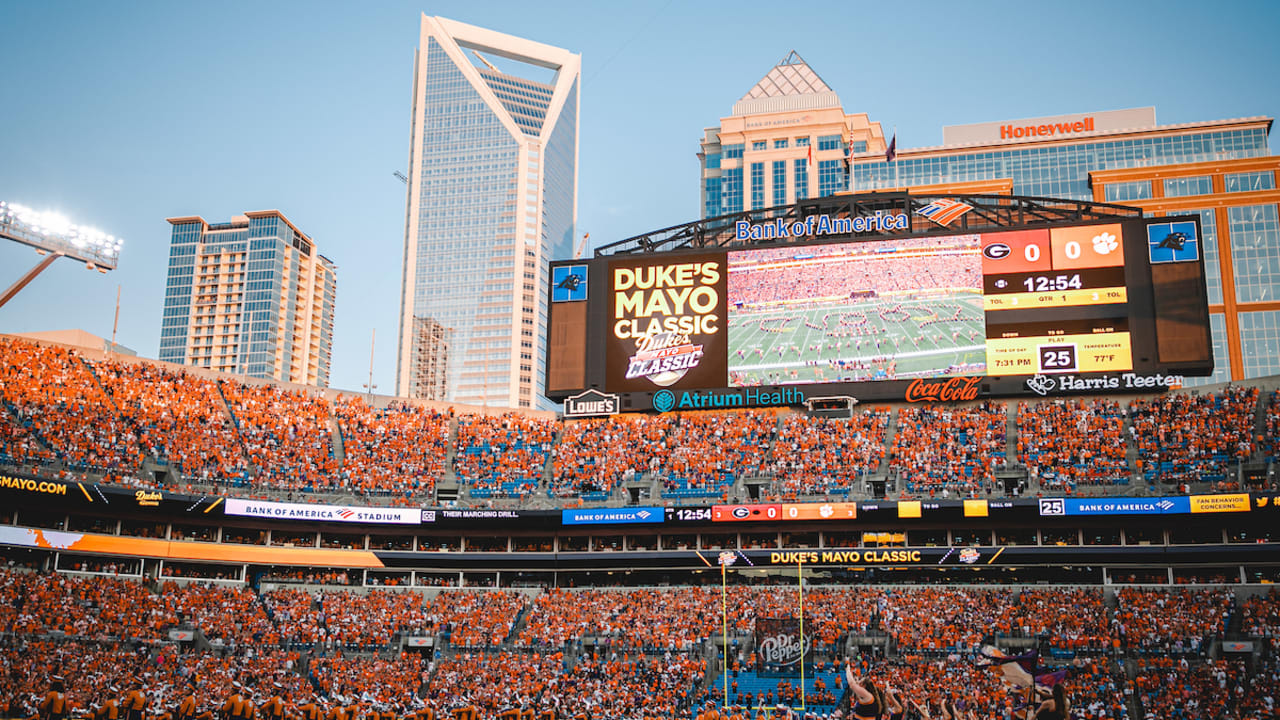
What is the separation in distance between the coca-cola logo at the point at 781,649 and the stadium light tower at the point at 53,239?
36863 mm

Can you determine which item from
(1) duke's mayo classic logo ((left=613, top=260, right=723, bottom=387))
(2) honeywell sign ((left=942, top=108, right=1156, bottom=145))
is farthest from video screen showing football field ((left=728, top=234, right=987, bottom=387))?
(2) honeywell sign ((left=942, top=108, right=1156, bottom=145))

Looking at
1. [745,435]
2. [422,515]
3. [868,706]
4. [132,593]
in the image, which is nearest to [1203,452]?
[745,435]

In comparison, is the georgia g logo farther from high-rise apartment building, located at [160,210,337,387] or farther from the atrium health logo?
high-rise apartment building, located at [160,210,337,387]

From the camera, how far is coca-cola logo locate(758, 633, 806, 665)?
137ft

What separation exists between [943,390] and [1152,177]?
183ft

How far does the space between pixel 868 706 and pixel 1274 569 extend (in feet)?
97.7

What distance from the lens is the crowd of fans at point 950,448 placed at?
47.2 metres

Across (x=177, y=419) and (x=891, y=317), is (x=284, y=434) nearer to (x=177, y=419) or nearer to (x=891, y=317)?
(x=177, y=419)

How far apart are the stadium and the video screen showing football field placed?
5.9 inches

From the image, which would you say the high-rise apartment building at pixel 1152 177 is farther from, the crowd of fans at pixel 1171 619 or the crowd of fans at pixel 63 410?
the crowd of fans at pixel 63 410

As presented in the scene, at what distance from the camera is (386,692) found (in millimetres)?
40750

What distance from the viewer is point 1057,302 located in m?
48.6

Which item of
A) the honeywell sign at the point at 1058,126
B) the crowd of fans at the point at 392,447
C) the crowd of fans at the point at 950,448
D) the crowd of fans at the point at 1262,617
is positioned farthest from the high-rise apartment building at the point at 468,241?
the crowd of fans at the point at 1262,617

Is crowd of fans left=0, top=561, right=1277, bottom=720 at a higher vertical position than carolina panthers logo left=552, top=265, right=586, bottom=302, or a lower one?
lower
